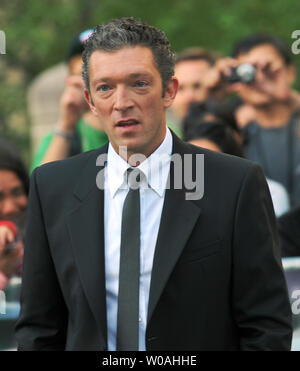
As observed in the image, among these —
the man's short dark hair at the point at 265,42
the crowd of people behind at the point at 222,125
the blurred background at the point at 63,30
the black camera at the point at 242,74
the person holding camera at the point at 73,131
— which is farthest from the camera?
the blurred background at the point at 63,30

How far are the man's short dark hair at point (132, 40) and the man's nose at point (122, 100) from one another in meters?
0.15

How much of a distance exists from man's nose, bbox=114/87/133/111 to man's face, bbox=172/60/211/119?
288 centimetres

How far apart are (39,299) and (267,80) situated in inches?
123

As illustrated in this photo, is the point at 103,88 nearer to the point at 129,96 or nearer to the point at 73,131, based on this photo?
the point at 129,96

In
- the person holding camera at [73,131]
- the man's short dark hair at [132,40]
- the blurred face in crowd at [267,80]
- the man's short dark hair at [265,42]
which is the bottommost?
the man's short dark hair at [132,40]

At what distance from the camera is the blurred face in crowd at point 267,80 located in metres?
5.20

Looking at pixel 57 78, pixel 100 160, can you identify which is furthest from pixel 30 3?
pixel 100 160

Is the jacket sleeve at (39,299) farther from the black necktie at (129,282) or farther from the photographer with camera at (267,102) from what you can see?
the photographer with camera at (267,102)

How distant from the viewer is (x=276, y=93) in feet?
17.1

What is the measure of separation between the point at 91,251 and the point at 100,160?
360 mm

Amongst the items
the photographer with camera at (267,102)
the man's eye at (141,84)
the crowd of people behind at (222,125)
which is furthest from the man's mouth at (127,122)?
the photographer with camera at (267,102)

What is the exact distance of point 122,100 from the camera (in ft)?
8.06

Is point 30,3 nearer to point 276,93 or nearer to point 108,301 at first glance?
point 276,93

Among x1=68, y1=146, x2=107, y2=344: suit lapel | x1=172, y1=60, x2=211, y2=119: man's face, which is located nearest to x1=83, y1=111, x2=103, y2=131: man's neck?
x1=172, y1=60, x2=211, y2=119: man's face
